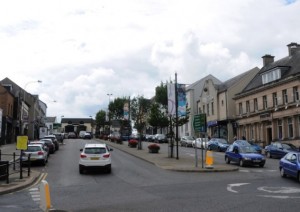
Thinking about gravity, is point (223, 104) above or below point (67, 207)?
above

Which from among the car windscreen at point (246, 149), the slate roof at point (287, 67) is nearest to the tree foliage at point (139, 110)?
the slate roof at point (287, 67)

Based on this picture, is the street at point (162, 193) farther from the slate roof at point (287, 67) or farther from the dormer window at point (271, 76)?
the dormer window at point (271, 76)

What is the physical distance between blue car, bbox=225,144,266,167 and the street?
531 cm

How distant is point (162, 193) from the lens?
14.7m

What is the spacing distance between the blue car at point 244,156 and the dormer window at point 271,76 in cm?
2062

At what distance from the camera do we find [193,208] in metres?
11.4

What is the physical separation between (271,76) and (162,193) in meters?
36.9

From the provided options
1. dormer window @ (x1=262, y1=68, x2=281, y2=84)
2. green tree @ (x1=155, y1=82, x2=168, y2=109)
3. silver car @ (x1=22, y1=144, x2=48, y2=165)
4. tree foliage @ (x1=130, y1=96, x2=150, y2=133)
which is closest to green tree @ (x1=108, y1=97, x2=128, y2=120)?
green tree @ (x1=155, y1=82, x2=168, y2=109)

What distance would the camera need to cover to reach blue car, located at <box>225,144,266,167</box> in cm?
2606

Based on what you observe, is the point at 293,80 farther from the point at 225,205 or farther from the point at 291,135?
the point at 225,205

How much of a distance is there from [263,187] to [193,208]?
5.78m

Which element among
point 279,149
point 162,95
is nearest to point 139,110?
point 162,95

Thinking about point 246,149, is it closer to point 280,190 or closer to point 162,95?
point 280,190

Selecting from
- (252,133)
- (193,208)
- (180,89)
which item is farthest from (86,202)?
(252,133)
